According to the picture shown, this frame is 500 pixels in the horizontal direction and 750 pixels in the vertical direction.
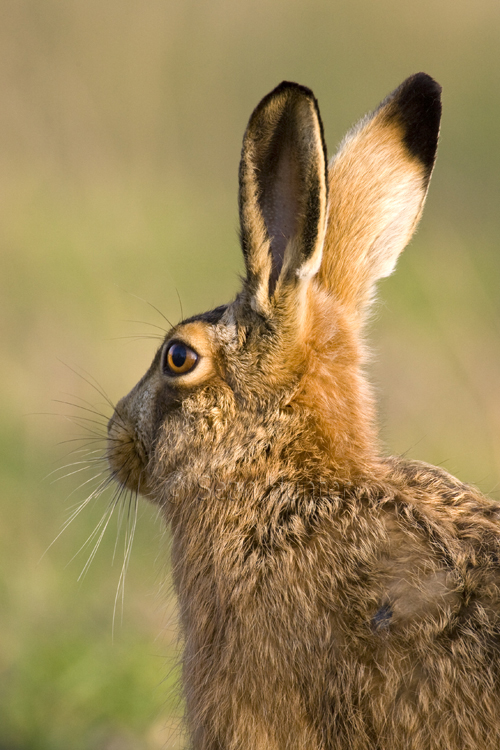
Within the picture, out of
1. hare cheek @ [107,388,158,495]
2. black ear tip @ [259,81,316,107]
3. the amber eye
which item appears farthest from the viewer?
hare cheek @ [107,388,158,495]

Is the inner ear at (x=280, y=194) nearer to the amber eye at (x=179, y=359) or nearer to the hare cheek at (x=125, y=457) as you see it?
the amber eye at (x=179, y=359)

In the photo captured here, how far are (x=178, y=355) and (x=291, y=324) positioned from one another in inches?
21.5

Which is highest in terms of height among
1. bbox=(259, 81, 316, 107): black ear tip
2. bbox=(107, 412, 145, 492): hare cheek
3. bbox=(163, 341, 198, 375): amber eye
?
bbox=(259, 81, 316, 107): black ear tip

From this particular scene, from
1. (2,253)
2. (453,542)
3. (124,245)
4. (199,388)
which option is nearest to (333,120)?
(124,245)

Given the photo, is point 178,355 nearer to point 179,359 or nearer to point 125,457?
point 179,359

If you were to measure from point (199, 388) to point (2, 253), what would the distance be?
17.8 feet

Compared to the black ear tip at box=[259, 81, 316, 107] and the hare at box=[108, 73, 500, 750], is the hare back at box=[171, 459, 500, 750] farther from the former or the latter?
the black ear tip at box=[259, 81, 316, 107]

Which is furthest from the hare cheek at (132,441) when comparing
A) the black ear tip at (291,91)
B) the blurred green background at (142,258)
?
the black ear tip at (291,91)

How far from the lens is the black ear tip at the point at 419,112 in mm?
4066

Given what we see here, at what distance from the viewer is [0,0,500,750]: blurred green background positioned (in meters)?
5.27

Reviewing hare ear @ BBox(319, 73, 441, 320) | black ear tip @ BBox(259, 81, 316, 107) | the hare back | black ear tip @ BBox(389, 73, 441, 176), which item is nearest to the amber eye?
the hare back

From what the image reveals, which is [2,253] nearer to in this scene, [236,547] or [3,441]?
[3,441]

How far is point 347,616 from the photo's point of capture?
333 cm

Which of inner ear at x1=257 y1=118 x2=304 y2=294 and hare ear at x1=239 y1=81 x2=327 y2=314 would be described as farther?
inner ear at x1=257 y1=118 x2=304 y2=294
